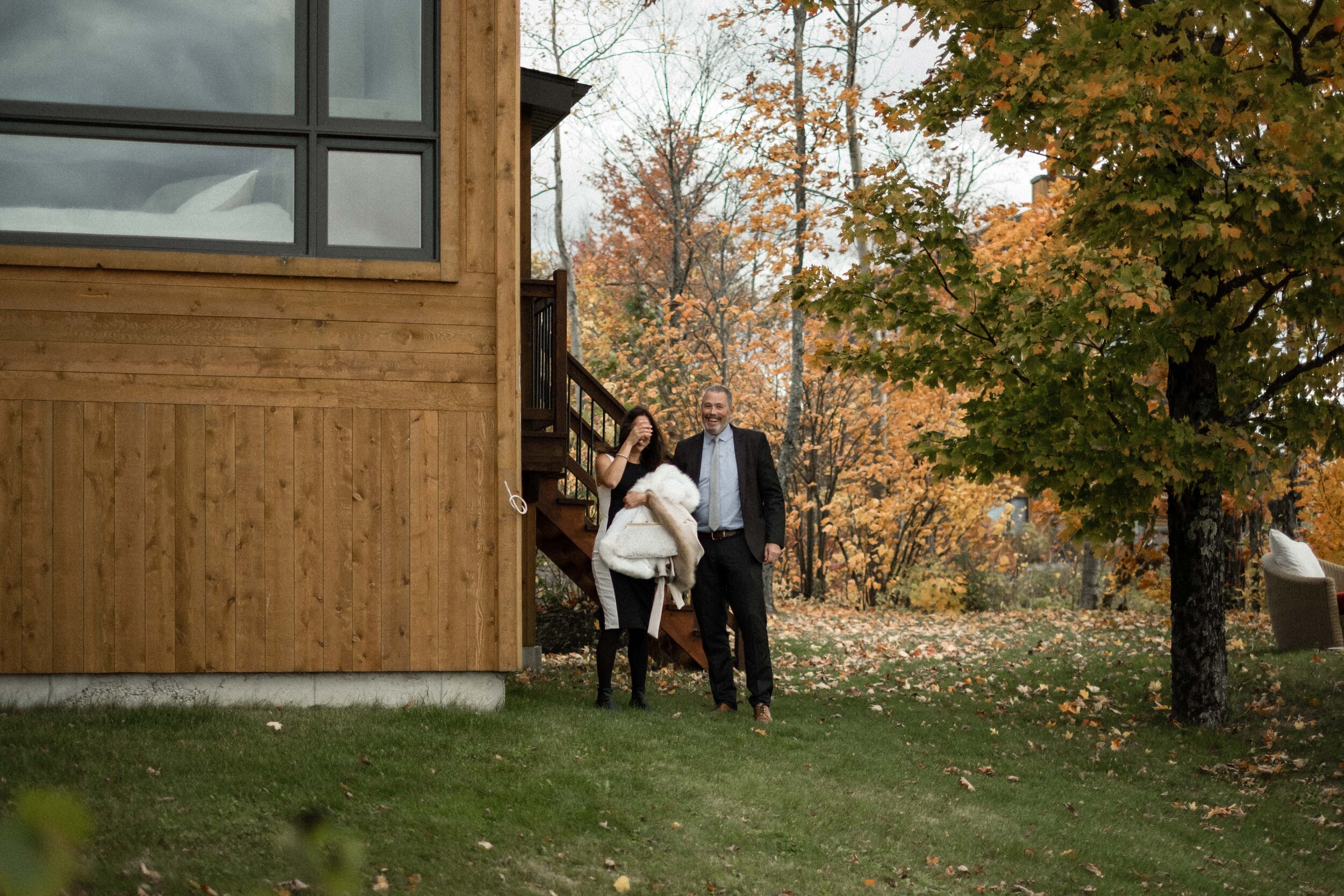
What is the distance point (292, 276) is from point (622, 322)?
23.6m

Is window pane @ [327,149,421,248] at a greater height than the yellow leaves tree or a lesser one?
greater

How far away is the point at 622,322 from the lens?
29.5 meters

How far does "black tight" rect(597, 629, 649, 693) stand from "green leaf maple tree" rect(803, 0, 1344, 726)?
A: 2271mm

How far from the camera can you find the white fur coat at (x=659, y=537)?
6.89 m

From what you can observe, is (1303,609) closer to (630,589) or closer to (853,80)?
(630,589)

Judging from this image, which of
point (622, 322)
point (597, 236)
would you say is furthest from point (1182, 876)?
point (597, 236)

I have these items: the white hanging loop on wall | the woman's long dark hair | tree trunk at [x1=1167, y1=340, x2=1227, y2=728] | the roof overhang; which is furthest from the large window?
tree trunk at [x1=1167, y1=340, x2=1227, y2=728]

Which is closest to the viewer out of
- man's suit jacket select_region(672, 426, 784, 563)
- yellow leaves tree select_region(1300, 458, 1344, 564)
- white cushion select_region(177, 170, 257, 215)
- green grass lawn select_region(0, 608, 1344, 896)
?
green grass lawn select_region(0, 608, 1344, 896)

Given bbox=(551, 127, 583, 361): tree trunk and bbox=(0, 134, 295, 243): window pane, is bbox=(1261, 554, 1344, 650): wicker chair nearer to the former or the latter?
bbox=(0, 134, 295, 243): window pane

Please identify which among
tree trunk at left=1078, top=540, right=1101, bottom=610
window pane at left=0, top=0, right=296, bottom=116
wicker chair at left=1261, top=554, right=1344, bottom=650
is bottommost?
tree trunk at left=1078, top=540, right=1101, bottom=610

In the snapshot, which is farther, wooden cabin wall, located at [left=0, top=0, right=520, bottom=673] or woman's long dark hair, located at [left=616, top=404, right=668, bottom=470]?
woman's long dark hair, located at [left=616, top=404, right=668, bottom=470]

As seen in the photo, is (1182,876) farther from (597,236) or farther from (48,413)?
(597,236)

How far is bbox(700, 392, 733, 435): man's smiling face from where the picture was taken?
23.3 ft

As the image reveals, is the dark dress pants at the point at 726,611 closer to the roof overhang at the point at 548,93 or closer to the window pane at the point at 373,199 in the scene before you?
the window pane at the point at 373,199
